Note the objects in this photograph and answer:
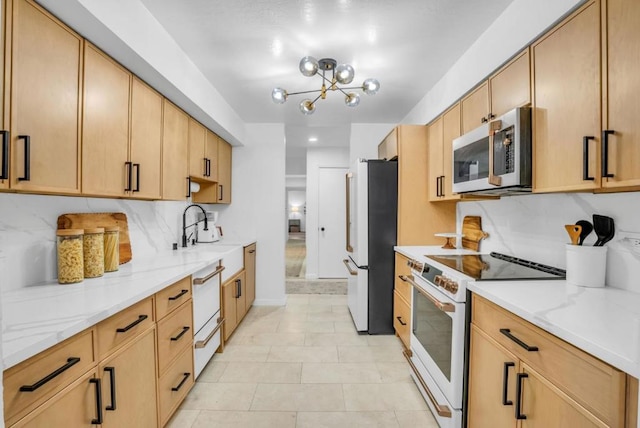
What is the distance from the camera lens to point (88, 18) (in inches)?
52.1

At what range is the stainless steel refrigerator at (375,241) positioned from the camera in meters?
2.99

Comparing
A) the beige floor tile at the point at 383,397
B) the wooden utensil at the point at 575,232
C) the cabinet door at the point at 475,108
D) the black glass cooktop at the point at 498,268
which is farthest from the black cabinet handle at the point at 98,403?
the cabinet door at the point at 475,108

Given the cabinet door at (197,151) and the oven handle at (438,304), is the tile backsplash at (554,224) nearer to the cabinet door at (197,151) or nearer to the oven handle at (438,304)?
the oven handle at (438,304)

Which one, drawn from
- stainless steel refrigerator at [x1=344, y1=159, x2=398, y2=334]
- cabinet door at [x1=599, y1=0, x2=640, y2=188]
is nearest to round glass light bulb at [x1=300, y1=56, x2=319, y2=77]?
stainless steel refrigerator at [x1=344, y1=159, x2=398, y2=334]

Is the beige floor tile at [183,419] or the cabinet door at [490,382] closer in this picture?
the cabinet door at [490,382]

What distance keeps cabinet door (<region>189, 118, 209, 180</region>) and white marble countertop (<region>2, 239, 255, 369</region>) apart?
1092 millimetres

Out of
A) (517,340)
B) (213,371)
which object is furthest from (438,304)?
(213,371)

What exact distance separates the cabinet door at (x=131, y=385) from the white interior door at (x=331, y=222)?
13.6ft

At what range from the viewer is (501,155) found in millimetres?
1671

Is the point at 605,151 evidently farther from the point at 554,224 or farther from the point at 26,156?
the point at 26,156

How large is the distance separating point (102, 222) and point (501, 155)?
2447mm

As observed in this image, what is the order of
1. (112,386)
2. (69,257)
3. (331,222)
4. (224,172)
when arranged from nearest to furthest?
(112,386) → (69,257) → (224,172) → (331,222)

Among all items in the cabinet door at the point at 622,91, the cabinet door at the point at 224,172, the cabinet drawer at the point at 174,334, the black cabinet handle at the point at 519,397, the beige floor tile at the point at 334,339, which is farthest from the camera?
the cabinet door at the point at 224,172

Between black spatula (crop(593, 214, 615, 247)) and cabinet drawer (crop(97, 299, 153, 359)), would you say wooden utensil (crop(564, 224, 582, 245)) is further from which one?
cabinet drawer (crop(97, 299, 153, 359))
